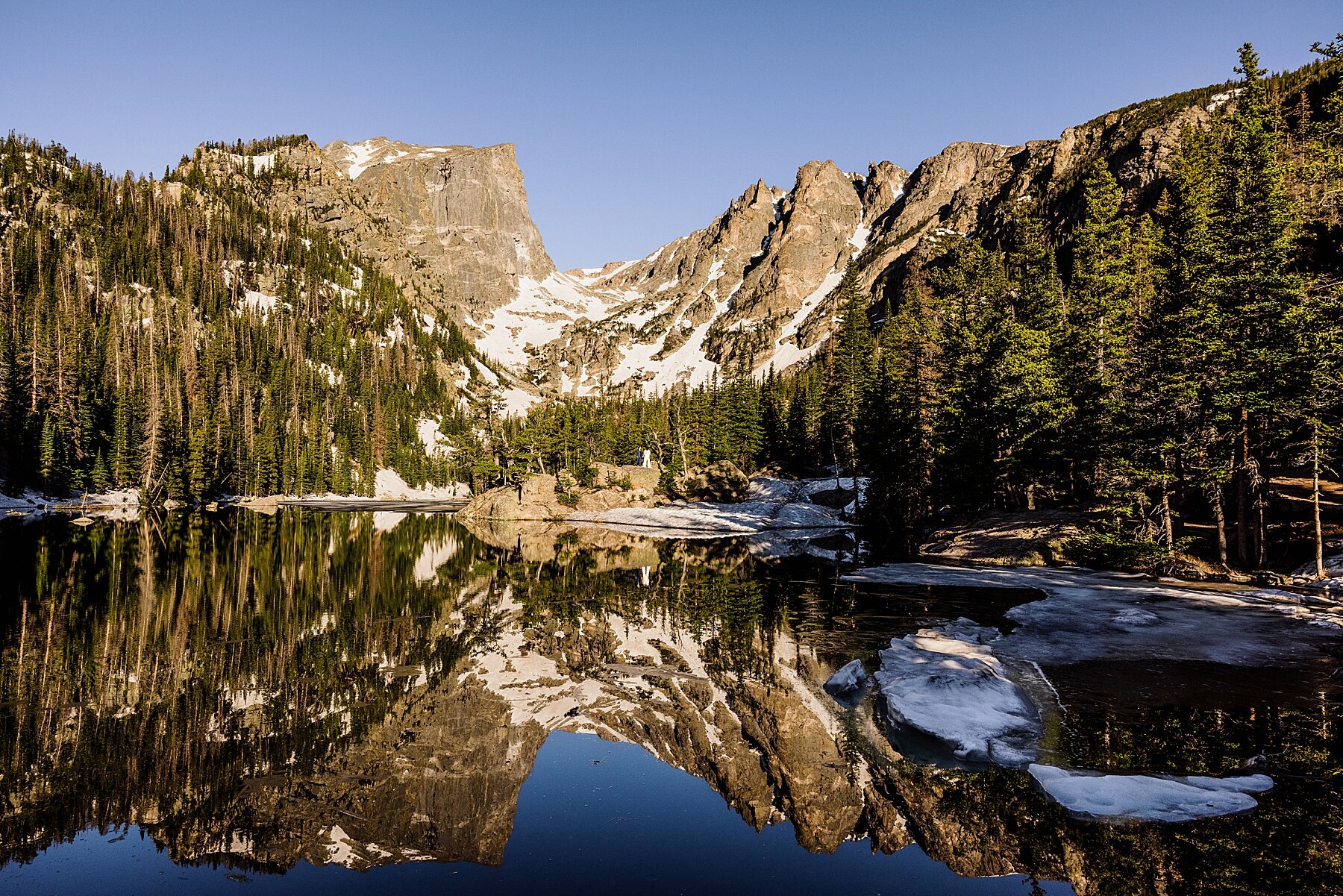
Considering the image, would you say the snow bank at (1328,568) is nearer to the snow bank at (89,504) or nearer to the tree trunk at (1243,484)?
the tree trunk at (1243,484)

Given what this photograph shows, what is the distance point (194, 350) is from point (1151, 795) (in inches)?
5823

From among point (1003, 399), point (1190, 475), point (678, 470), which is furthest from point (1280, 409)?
point (678, 470)

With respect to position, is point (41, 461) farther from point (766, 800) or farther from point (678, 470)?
point (766, 800)

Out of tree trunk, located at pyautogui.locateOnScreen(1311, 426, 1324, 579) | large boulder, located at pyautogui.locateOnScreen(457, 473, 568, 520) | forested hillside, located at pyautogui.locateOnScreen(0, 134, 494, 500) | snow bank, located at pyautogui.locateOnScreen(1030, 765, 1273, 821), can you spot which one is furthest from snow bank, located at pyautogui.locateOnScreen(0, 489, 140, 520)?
tree trunk, located at pyautogui.locateOnScreen(1311, 426, 1324, 579)

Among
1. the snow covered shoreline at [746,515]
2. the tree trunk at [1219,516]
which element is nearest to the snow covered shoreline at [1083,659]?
the tree trunk at [1219,516]

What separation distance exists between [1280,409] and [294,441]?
122m

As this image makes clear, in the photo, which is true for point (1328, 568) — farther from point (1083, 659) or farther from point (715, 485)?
point (715, 485)

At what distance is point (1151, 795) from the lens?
9195 mm

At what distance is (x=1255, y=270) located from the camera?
79.7 feet

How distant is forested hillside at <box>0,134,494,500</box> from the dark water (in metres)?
75.4

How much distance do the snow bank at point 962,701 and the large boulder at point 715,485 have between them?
59.3 meters

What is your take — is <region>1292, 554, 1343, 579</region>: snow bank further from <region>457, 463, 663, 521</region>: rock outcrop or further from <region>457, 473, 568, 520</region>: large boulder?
<region>457, 473, 568, 520</region>: large boulder

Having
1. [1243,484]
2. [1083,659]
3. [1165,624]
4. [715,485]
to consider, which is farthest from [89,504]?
[1243,484]

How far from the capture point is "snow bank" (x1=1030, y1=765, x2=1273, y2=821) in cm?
884
